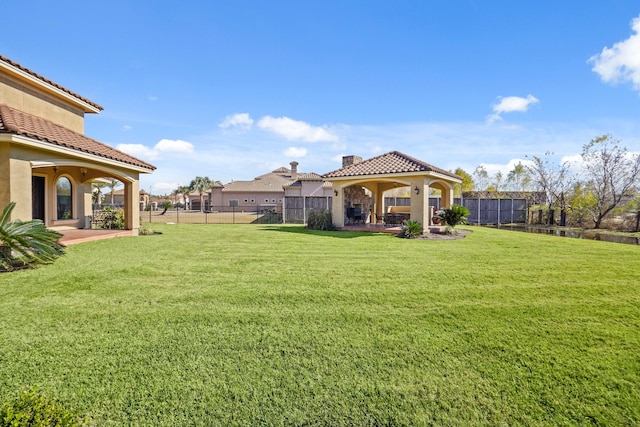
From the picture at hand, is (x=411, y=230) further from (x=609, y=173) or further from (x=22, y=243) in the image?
(x=609, y=173)

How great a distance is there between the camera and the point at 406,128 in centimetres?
2364

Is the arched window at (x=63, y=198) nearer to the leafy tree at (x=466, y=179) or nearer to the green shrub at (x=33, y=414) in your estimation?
the green shrub at (x=33, y=414)

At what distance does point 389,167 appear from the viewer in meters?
17.7

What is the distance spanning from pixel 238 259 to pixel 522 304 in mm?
6777

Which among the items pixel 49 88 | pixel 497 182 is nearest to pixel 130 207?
pixel 49 88

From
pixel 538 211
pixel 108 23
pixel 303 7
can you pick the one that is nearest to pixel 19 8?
pixel 108 23

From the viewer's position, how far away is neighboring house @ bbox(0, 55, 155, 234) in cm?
904

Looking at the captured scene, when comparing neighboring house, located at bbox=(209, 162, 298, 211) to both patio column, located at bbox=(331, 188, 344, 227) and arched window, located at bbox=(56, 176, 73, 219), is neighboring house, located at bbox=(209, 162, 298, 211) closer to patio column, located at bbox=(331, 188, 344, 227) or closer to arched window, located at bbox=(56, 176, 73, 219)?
patio column, located at bbox=(331, 188, 344, 227)

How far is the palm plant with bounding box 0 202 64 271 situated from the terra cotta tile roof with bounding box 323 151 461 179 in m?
13.5

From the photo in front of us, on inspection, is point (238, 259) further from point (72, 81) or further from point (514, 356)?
point (72, 81)

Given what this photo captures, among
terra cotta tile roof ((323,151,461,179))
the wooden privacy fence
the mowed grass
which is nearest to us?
the mowed grass

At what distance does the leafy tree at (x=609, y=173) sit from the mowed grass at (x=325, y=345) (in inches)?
965

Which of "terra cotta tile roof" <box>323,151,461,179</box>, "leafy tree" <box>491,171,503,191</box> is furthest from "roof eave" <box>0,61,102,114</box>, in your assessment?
"leafy tree" <box>491,171,503,191</box>

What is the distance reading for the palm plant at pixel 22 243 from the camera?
24.2 feet
